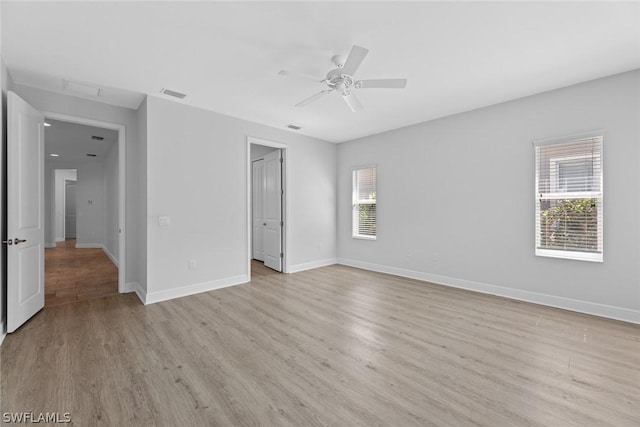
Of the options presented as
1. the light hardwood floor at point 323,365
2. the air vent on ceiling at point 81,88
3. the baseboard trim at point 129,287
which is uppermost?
the air vent on ceiling at point 81,88

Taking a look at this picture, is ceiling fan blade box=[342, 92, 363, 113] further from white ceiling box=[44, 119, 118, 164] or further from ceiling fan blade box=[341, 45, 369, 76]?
white ceiling box=[44, 119, 118, 164]

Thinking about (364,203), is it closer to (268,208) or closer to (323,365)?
(268,208)

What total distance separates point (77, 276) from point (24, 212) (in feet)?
9.58

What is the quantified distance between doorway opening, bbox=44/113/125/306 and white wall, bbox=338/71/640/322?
4653 mm

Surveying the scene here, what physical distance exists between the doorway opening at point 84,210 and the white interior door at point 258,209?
266 cm

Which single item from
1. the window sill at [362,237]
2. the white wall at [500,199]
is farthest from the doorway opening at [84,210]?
the white wall at [500,199]

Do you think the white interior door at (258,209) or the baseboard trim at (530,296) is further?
the white interior door at (258,209)

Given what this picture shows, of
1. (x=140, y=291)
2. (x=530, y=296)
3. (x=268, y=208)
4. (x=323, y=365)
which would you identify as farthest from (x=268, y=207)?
(x=530, y=296)

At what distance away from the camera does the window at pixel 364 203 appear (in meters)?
5.91

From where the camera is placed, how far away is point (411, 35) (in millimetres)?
2494

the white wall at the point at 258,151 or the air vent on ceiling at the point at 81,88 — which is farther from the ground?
the air vent on ceiling at the point at 81,88

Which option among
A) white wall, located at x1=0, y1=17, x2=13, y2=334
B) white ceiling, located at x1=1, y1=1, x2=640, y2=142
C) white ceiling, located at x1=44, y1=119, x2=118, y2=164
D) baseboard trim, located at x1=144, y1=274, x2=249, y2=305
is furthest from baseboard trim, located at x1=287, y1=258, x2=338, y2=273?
white ceiling, located at x1=44, y1=119, x2=118, y2=164

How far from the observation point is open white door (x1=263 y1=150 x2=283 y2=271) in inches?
222

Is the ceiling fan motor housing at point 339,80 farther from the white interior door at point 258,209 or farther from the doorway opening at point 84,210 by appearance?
the white interior door at point 258,209
